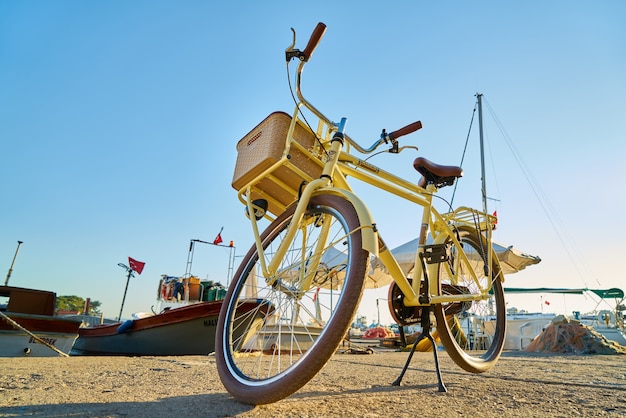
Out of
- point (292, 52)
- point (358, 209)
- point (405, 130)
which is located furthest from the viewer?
point (405, 130)

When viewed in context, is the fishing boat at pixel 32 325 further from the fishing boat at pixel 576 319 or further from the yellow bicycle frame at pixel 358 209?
the fishing boat at pixel 576 319

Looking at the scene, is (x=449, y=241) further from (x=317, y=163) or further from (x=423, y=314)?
(x=317, y=163)

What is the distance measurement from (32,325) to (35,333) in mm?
236

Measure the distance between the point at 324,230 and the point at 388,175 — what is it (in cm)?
60

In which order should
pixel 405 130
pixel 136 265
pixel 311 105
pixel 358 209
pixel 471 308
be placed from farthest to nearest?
pixel 136 265 < pixel 471 308 < pixel 405 130 < pixel 311 105 < pixel 358 209

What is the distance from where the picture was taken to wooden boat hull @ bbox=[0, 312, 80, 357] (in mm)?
7859

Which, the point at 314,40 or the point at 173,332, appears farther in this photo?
the point at 173,332

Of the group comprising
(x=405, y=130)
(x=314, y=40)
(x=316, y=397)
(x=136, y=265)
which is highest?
(x=136, y=265)

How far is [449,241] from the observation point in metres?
2.71

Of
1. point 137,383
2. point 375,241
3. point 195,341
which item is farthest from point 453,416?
point 195,341

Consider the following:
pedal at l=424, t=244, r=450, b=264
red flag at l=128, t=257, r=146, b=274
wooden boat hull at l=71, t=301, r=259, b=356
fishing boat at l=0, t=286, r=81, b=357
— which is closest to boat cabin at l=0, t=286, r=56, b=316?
fishing boat at l=0, t=286, r=81, b=357

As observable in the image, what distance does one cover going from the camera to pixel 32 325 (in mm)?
8070

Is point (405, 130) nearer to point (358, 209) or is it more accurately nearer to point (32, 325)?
point (358, 209)

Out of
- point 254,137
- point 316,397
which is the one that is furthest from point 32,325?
point 316,397
